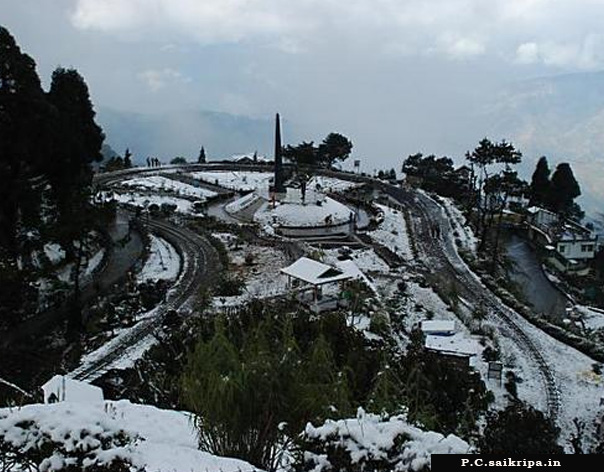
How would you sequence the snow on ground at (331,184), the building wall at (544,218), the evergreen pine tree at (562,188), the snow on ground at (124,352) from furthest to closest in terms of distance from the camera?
the snow on ground at (331,184) < the evergreen pine tree at (562,188) < the building wall at (544,218) < the snow on ground at (124,352)

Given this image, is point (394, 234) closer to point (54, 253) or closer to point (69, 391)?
point (54, 253)

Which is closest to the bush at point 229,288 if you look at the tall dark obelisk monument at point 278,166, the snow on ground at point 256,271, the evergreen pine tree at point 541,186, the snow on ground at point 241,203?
the snow on ground at point 256,271

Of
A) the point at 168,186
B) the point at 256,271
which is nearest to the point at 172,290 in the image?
the point at 256,271

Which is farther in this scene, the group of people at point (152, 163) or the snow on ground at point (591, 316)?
the group of people at point (152, 163)

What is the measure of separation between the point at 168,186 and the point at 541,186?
87.0 feet

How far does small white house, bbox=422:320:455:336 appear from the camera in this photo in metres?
18.8

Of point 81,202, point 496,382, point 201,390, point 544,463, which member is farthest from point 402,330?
point 544,463

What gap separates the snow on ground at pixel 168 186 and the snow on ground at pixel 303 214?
6.68 metres

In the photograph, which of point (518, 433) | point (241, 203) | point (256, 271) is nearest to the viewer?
Result: point (518, 433)

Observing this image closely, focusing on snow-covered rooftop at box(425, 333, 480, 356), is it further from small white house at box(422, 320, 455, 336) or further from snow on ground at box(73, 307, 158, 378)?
snow on ground at box(73, 307, 158, 378)

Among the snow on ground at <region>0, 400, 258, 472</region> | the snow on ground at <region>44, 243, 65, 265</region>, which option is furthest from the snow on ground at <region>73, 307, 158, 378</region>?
the snow on ground at <region>0, 400, 258, 472</region>

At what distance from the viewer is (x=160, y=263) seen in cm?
2605

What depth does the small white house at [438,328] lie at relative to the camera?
1884 centimetres

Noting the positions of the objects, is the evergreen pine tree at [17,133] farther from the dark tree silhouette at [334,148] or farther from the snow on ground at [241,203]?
the dark tree silhouette at [334,148]
